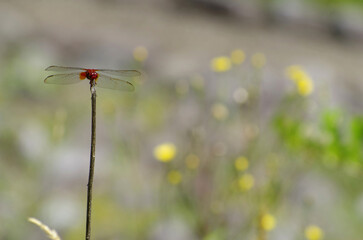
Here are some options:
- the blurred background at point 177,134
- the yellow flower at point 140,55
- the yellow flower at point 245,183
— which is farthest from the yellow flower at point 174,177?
the yellow flower at point 140,55

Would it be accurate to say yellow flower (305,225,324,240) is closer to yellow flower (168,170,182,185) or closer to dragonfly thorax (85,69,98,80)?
yellow flower (168,170,182,185)

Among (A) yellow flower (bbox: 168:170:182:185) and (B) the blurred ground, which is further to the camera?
(B) the blurred ground

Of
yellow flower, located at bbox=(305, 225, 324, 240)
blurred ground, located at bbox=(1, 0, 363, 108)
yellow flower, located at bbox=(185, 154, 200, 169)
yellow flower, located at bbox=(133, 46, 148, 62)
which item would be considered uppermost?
blurred ground, located at bbox=(1, 0, 363, 108)

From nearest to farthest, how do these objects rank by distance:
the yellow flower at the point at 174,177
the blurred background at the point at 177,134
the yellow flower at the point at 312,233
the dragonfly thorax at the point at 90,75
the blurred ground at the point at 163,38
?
1. the dragonfly thorax at the point at 90,75
2. the yellow flower at the point at 312,233
3. the yellow flower at the point at 174,177
4. the blurred background at the point at 177,134
5. the blurred ground at the point at 163,38

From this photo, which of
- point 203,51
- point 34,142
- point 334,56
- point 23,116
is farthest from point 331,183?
point 334,56

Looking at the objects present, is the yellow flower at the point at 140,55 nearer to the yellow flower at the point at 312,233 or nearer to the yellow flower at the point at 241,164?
the yellow flower at the point at 241,164

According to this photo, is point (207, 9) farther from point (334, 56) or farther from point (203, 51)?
point (334, 56)

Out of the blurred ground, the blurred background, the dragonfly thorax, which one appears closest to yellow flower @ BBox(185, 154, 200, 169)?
the blurred background

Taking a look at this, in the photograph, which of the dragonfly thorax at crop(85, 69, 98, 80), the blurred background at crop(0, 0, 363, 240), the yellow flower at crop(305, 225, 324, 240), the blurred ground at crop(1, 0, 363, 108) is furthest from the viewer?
the blurred ground at crop(1, 0, 363, 108)
